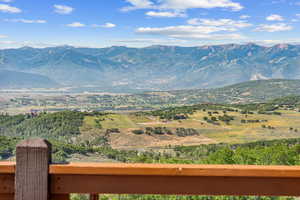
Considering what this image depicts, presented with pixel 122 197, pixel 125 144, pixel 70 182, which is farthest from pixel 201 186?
pixel 125 144

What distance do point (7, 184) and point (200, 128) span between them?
104 metres

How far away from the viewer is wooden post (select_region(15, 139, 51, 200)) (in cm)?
205

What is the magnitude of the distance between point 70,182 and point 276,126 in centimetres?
11329

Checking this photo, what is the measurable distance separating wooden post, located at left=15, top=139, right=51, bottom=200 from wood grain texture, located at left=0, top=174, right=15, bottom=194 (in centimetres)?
11

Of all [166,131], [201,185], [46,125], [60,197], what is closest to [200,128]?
[166,131]

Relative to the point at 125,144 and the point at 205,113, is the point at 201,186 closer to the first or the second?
the point at 125,144

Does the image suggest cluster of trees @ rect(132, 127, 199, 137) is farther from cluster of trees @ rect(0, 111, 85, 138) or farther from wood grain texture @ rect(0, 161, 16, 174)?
wood grain texture @ rect(0, 161, 16, 174)

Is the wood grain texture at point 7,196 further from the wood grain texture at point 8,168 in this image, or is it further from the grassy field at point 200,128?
the grassy field at point 200,128

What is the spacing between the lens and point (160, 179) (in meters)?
2.23

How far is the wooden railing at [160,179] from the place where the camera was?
85.9 inches

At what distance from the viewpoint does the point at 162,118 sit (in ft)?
389

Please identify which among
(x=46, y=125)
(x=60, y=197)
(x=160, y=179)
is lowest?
(x=46, y=125)

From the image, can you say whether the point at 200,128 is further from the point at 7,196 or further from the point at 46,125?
the point at 7,196

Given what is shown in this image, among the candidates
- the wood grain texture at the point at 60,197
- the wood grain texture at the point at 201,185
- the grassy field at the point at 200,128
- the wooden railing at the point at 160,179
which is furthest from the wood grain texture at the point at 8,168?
the grassy field at the point at 200,128
